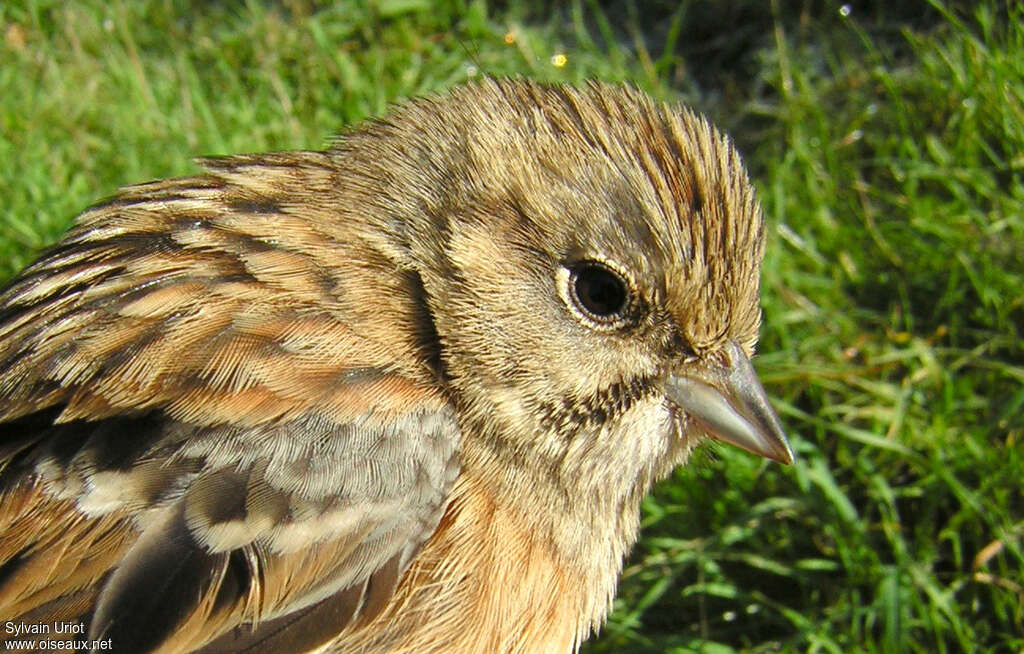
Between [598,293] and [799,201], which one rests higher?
[799,201]

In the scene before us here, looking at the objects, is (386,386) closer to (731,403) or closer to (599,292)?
(599,292)

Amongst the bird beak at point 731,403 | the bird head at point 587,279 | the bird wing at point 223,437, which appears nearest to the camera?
the bird wing at point 223,437

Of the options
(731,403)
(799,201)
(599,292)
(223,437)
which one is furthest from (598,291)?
(799,201)

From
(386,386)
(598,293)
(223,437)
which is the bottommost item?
(223,437)

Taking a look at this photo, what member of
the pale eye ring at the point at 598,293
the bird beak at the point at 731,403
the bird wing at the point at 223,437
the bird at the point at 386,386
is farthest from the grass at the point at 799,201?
the bird wing at the point at 223,437

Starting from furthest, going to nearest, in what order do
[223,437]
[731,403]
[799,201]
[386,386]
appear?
[799,201] < [731,403] < [386,386] < [223,437]

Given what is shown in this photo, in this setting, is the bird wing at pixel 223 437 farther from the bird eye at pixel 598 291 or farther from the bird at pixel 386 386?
the bird eye at pixel 598 291

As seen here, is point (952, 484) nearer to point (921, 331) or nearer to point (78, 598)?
point (921, 331)
